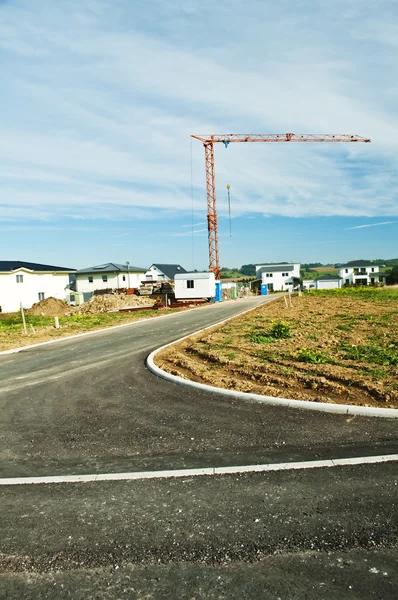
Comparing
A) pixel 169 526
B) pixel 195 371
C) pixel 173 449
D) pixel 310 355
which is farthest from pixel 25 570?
pixel 310 355

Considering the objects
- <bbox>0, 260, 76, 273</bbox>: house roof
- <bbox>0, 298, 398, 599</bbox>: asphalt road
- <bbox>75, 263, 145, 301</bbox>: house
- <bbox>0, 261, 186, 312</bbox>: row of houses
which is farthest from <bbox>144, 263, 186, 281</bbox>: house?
<bbox>0, 298, 398, 599</bbox>: asphalt road

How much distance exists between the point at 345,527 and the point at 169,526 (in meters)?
1.68

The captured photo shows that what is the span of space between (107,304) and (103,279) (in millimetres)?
19062

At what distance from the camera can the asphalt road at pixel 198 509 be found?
3.20 metres

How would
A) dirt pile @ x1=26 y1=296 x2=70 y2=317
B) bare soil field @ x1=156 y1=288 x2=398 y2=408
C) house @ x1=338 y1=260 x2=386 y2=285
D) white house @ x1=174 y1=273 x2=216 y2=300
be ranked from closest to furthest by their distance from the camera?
bare soil field @ x1=156 y1=288 x2=398 y2=408
dirt pile @ x1=26 y1=296 x2=70 y2=317
white house @ x1=174 y1=273 x2=216 y2=300
house @ x1=338 y1=260 x2=386 y2=285

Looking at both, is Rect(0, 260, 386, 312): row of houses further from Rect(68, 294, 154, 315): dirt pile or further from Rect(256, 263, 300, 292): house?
Rect(68, 294, 154, 315): dirt pile

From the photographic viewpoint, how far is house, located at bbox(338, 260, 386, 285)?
99.2 meters

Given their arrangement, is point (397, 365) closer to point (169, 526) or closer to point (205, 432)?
point (205, 432)

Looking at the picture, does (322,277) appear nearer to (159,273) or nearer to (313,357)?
(159,273)

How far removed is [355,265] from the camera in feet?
340

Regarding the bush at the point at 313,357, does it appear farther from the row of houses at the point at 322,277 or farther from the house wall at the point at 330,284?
the house wall at the point at 330,284

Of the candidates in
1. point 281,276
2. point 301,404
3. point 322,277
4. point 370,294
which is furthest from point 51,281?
point 322,277

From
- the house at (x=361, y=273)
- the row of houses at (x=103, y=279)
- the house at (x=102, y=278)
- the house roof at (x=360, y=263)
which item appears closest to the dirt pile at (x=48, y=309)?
the row of houses at (x=103, y=279)

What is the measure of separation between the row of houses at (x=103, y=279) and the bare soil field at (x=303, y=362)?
643 inches
